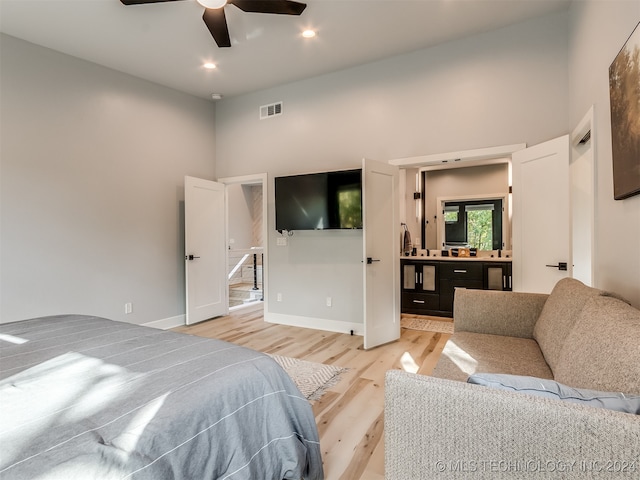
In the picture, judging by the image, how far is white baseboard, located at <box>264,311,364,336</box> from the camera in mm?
4125

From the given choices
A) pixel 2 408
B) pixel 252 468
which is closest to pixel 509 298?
pixel 252 468

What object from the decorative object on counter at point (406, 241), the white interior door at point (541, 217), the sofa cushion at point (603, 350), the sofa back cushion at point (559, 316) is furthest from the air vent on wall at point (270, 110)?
the sofa cushion at point (603, 350)

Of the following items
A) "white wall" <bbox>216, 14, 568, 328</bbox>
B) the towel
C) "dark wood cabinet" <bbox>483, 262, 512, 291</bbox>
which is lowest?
"dark wood cabinet" <bbox>483, 262, 512, 291</bbox>

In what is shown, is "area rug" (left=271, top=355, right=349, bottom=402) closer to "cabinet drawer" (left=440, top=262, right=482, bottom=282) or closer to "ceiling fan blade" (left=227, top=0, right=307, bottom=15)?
"cabinet drawer" (left=440, top=262, right=482, bottom=282)

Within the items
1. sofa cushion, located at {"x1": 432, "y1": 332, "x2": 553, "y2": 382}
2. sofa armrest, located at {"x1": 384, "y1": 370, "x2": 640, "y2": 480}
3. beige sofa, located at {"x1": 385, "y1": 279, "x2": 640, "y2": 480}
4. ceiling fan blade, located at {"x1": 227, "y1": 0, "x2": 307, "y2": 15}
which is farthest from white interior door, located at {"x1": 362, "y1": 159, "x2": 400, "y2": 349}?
sofa armrest, located at {"x1": 384, "y1": 370, "x2": 640, "y2": 480}

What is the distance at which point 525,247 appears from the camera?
125 inches

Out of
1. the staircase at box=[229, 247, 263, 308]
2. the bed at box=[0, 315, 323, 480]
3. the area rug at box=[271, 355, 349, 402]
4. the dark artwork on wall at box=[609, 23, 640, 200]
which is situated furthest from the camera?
the staircase at box=[229, 247, 263, 308]

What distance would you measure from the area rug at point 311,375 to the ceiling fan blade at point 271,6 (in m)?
2.81

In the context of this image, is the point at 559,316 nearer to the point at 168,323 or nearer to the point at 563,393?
the point at 563,393

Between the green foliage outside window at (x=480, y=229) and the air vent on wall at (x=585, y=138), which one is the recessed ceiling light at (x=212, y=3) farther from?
the green foliage outside window at (x=480, y=229)

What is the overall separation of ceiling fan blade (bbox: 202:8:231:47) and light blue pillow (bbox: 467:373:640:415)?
2.89m

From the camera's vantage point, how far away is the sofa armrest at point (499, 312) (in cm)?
233

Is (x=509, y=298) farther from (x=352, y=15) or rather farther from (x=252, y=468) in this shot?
(x=352, y=15)

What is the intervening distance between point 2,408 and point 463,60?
169 inches
